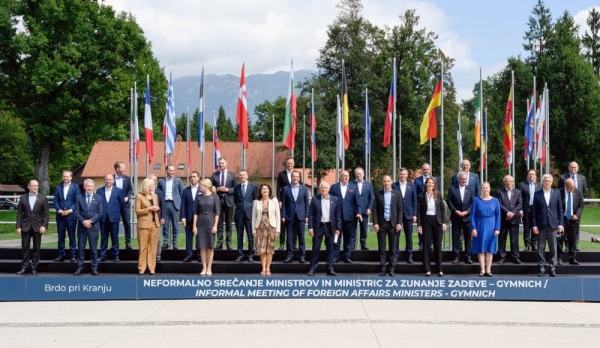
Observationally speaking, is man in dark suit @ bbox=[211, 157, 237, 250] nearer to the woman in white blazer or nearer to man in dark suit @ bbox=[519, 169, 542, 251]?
the woman in white blazer

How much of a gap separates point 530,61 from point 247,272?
3904 cm

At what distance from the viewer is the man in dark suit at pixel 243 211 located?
11898 millimetres

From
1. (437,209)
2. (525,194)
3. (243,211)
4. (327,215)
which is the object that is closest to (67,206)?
(243,211)

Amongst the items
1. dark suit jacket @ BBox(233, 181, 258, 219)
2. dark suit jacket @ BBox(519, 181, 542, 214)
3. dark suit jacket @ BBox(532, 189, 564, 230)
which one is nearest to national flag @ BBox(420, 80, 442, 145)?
dark suit jacket @ BBox(519, 181, 542, 214)

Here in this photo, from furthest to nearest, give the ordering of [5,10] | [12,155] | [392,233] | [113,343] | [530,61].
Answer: [12,155]
[530,61]
[5,10]
[392,233]
[113,343]

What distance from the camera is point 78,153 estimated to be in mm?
51531

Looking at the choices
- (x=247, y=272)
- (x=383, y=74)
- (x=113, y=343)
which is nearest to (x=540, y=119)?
(x=247, y=272)

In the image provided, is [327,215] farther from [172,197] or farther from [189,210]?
[172,197]

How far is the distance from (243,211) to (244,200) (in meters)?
0.21

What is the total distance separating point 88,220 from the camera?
11211 millimetres

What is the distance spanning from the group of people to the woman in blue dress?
2 cm

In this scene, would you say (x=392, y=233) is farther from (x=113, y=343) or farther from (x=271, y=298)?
(x=113, y=343)

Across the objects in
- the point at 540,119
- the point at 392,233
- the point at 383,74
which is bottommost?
the point at 392,233

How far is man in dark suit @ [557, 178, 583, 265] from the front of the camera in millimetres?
11695
